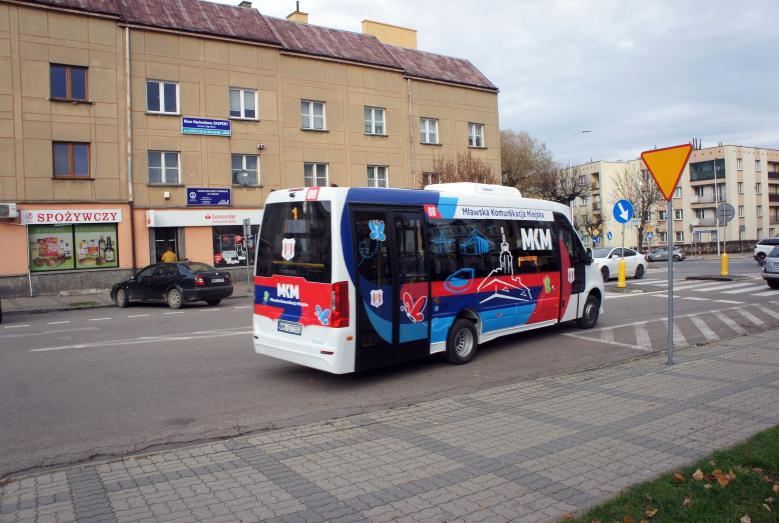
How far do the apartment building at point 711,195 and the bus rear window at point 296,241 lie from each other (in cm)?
6945

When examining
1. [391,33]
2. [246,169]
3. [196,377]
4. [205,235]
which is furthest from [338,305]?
[391,33]

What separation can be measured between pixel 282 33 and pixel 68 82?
34.3ft

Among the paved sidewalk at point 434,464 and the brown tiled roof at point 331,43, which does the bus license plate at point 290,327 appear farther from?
the brown tiled roof at point 331,43

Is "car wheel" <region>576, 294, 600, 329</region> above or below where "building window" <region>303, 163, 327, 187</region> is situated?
below

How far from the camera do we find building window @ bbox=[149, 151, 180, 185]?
26.4 meters

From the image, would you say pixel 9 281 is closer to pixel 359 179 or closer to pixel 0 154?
pixel 0 154

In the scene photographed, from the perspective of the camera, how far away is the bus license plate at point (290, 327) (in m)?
8.24

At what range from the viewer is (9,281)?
23.5 metres

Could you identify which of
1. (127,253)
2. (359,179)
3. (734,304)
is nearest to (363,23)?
(359,179)

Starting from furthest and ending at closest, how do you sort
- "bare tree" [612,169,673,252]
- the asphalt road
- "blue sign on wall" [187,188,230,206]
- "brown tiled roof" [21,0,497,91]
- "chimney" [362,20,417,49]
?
"bare tree" [612,169,673,252], "chimney" [362,20,417,49], "blue sign on wall" [187,188,230,206], "brown tiled roof" [21,0,497,91], the asphalt road

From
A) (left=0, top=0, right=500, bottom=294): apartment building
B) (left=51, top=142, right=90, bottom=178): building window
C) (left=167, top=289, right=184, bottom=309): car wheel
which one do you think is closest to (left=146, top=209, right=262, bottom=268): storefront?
(left=0, top=0, right=500, bottom=294): apartment building

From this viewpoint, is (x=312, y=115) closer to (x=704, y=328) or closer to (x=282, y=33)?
(x=282, y=33)

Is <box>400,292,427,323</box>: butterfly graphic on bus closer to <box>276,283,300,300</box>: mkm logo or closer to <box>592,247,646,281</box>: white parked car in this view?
<box>276,283,300,300</box>: mkm logo

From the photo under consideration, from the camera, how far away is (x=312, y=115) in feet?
99.9
